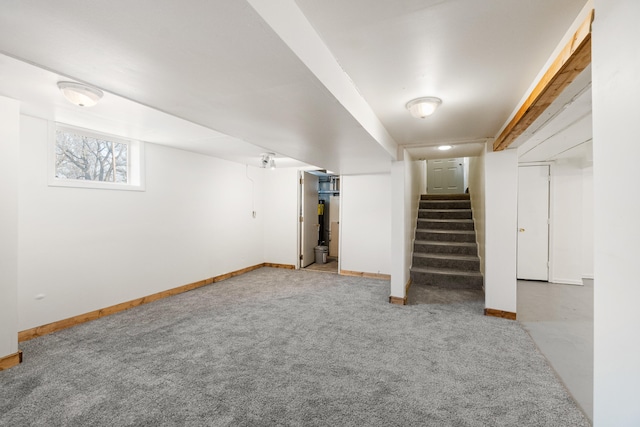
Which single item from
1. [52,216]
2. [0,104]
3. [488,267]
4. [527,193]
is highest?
[0,104]

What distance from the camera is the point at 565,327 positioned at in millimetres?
3010

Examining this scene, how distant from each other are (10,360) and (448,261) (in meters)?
5.50

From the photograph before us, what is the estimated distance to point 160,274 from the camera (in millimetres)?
4043

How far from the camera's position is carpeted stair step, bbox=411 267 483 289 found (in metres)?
4.47

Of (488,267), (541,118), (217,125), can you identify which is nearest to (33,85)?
(217,125)

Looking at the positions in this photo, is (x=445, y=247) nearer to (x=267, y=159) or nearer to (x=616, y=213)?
(x=267, y=159)

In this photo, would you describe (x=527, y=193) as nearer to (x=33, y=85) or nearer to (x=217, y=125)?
(x=217, y=125)

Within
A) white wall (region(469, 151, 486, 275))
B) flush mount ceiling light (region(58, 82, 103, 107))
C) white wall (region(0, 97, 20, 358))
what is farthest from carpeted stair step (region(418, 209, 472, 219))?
white wall (region(0, 97, 20, 358))

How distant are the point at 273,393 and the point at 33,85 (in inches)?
116

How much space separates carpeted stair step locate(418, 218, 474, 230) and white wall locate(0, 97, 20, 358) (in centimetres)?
589

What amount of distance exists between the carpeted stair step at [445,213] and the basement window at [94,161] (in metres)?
5.33

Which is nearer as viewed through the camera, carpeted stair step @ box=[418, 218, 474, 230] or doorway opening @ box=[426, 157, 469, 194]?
carpeted stair step @ box=[418, 218, 474, 230]

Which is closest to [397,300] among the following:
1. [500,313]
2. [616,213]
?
[500,313]

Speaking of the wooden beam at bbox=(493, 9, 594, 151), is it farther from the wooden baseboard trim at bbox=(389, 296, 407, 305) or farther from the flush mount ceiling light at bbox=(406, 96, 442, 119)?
the wooden baseboard trim at bbox=(389, 296, 407, 305)
